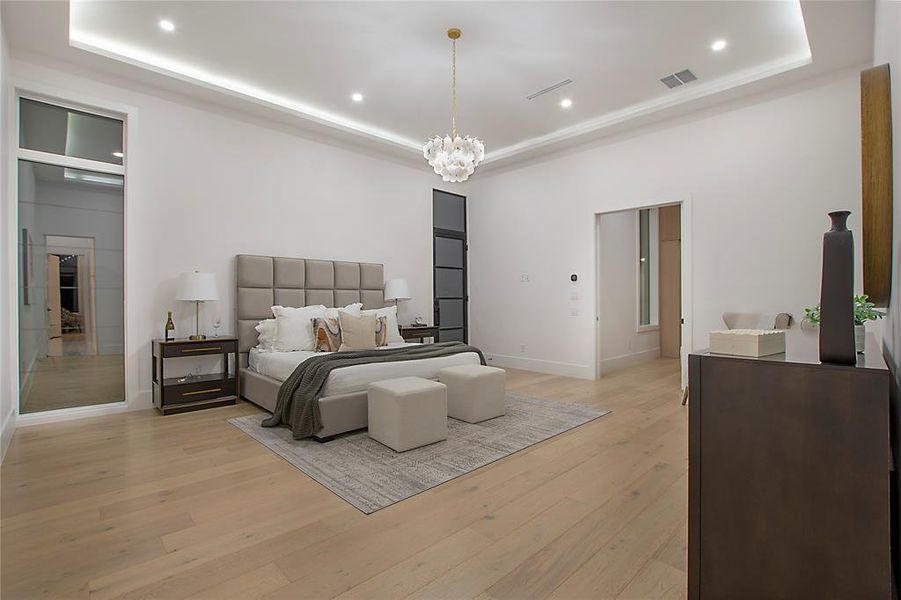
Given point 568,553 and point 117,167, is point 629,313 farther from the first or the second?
point 117,167

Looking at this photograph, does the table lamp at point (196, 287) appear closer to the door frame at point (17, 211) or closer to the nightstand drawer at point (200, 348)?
the nightstand drawer at point (200, 348)

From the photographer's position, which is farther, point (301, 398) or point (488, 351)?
point (488, 351)

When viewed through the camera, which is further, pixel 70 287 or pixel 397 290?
pixel 397 290

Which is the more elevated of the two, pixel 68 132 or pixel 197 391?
pixel 68 132

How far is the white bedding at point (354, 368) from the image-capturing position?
357cm

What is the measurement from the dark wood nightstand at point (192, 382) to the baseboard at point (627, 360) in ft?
15.6

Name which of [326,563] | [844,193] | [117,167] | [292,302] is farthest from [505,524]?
[117,167]

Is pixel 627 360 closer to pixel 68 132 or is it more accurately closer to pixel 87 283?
pixel 87 283

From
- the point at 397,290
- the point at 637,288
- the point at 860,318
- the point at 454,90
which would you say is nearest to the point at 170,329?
the point at 397,290

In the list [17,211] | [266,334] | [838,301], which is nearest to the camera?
[838,301]

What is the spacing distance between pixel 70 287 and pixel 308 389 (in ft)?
8.28

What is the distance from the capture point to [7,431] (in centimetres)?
332

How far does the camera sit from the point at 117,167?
430 centimetres

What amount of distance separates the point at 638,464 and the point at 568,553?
4.16 ft
